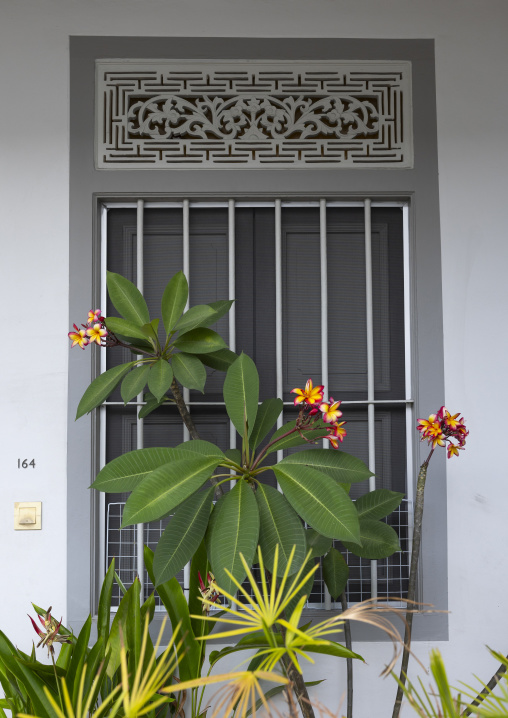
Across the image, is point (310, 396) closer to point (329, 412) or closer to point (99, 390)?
point (329, 412)

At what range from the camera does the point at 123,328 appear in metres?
1.79

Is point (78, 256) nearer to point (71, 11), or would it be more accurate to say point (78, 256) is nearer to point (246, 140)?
point (246, 140)

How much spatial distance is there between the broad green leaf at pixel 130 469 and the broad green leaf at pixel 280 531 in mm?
293

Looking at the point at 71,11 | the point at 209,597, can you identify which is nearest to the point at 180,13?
the point at 71,11

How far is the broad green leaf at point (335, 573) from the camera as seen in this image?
1.83 metres

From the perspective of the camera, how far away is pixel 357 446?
2.19m

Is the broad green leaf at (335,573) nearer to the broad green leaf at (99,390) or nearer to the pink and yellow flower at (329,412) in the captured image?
the pink and yellow flower at (329,412)

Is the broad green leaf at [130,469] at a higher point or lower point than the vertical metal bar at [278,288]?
lower

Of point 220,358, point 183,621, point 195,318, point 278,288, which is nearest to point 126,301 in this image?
point 195,318

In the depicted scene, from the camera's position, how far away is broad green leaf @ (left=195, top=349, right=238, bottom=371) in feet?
6.24

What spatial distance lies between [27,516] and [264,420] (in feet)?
3.11

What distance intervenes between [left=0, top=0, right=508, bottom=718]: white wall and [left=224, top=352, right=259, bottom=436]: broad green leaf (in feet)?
2.60

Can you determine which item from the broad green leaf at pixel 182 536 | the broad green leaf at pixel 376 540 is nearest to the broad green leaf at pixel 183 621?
the broad green leaf at pixel 182 536

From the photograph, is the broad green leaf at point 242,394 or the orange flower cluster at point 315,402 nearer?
the orange flower cluster at point 315,402
